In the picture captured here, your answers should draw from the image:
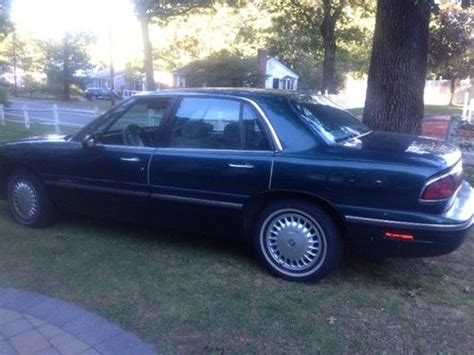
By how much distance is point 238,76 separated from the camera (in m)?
26.9

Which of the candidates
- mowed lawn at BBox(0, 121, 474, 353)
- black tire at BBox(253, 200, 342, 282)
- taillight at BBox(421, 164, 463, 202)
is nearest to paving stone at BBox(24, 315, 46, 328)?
mowed lawn at BBox(0, 121, 474, 353)

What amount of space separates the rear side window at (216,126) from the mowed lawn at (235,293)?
3.42 feet

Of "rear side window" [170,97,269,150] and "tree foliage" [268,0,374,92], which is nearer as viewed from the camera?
"rear side window" [170,97,269,150]

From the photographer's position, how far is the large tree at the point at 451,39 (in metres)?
32.7

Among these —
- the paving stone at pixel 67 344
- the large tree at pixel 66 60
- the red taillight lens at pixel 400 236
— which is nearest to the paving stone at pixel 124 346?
the paving stone at pixel 67 344

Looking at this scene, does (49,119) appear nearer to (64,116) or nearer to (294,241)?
(64,116)

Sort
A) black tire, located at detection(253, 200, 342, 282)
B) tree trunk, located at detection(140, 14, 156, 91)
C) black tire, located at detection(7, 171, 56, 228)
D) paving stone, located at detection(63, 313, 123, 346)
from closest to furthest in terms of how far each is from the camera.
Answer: paving stone, located at detection(63, 313, 123, 346)
black tire, located at detection(253, 200, 342, 282)
black tire, located at detection(7, 171, 56, 228)
tree trunk, located at detection(140, 14, 156, 91)

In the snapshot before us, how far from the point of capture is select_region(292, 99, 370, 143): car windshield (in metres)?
4.31

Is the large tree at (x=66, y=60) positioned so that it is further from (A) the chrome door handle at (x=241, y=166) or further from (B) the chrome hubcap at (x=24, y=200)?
(A) the chrome door handle at (x=241, y=166)

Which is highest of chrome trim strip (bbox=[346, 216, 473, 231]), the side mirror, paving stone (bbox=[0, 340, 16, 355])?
the side mirror

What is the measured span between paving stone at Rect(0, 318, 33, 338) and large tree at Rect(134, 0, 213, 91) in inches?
679

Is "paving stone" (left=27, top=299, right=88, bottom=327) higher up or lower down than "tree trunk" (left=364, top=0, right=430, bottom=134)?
lower down

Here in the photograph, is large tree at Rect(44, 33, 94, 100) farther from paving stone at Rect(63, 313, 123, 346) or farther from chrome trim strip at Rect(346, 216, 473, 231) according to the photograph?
chrome trim strip at Rect(346, 216, 473, 231)

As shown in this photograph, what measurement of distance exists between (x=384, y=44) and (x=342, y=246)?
3503 mm
